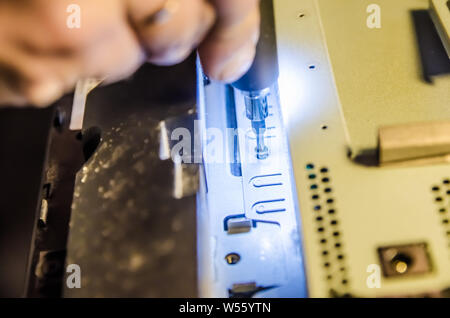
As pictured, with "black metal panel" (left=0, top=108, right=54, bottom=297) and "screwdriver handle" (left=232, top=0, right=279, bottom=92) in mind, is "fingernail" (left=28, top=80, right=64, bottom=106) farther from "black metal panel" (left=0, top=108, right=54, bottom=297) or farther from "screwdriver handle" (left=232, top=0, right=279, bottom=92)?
"black metal panel" (left=0, top=108, right=54, bottom=297)


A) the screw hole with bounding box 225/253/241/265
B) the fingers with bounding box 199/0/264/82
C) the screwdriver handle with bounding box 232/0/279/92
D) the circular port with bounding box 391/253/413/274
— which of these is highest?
the screwdriver handle with bounding box 232/0/279/92

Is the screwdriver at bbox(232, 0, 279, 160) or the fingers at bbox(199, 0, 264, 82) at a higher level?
the screwdriver at bbox(232, 0, 279, 160)

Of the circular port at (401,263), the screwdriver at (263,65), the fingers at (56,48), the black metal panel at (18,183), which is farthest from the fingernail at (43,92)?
the black metal panel at (18,183)

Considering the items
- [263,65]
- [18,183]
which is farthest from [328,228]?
[18,183]

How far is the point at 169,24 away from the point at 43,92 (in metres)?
0.15

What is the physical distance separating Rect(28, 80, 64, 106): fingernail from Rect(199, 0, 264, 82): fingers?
0.58ft

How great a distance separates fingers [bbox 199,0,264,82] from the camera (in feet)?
1.53

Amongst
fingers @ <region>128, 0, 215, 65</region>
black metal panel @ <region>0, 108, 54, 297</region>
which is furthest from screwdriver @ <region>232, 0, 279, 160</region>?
black metal panel @ <region>0, 108, 54, 297</region>

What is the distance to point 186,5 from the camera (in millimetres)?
433

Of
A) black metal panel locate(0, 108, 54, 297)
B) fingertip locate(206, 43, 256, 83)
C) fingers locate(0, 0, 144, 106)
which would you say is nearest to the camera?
fingers locate(0, 0, 144, 106)

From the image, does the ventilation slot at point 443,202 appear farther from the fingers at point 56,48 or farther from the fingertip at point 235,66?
the fingers at point 56,48

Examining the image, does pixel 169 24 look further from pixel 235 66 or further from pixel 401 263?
pixel 401 263
